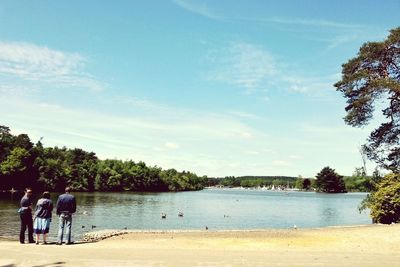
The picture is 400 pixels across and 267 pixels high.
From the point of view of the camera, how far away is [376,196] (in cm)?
3300

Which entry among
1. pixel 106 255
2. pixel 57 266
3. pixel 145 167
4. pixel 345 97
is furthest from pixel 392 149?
pixel 145 167

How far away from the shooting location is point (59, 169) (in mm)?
139125

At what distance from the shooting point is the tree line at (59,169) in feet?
383

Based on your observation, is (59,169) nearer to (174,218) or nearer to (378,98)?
(174,218)

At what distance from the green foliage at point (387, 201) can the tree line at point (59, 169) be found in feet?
334

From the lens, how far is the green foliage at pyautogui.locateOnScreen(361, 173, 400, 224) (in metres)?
31.6

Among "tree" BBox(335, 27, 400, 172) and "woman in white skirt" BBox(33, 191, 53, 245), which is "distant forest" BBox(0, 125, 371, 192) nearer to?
"tree" BBox(335, 27, 400, 172)

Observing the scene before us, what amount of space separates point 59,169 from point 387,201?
12358cm

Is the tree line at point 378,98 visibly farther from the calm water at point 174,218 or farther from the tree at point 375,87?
the calm water at point 174,218

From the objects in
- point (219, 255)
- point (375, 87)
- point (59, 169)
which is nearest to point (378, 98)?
point (375, 87)

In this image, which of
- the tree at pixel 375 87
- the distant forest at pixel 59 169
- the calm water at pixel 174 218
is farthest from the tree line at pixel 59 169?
the tree at pixel 375 87

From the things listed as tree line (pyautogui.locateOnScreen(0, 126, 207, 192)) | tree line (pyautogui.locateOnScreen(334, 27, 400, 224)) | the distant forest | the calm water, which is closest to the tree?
tree line (pyautogui.locateOnScreen(334, 27, 400, 224))

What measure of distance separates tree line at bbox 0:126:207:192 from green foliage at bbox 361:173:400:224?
102m

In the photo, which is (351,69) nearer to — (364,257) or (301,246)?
(301,246)
